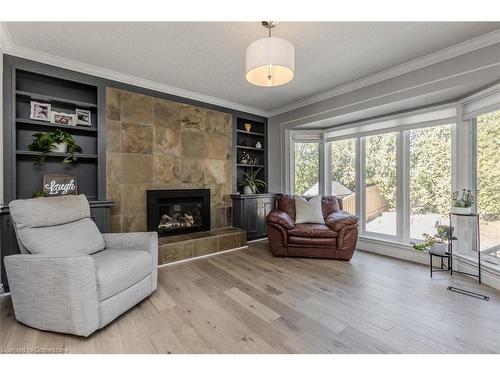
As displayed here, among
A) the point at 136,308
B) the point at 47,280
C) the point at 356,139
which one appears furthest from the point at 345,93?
the point at 47,280

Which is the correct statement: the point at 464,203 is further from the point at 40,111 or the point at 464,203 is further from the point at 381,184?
the point at 40,111

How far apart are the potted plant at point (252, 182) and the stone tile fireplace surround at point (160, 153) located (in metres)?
0.35

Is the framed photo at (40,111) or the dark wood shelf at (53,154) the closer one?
the dark wood shelf at (53,154)

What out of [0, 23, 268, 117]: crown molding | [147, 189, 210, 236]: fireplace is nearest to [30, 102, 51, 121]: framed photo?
[0, 23, 268, 117]: crown molding

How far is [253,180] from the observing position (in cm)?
441

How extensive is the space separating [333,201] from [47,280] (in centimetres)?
360

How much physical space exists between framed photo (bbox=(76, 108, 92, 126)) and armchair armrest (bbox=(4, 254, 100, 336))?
1834mm

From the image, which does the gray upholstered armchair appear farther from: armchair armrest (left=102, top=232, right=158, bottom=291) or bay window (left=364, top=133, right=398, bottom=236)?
bay window (left=364, top=133, right=398, bottom=236)

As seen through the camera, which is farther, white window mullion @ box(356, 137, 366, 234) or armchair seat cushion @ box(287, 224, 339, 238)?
white window mullion @ box(356, 137, 366, 234)

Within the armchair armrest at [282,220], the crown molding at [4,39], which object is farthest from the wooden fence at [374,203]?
the crown molding at [4,39]

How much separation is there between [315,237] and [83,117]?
11.4 ft

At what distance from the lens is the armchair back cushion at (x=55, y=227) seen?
1.80 meters

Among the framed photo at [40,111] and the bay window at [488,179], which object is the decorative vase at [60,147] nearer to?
the framed photo at [40,111]

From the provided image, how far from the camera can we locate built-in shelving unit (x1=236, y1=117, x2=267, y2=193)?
4436 millimetres
